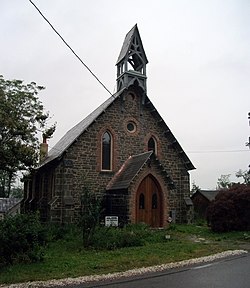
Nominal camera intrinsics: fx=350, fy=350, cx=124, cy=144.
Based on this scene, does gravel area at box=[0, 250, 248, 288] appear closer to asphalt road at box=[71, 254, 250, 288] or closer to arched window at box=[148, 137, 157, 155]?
asphalt road at box=[71, 254, 250, 288]

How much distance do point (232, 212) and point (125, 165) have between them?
8.32m

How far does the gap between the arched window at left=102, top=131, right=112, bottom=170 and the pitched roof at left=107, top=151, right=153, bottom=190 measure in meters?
0.99

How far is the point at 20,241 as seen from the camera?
443 inches

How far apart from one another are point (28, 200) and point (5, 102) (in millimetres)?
13701

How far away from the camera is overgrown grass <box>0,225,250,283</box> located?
33.5 ft

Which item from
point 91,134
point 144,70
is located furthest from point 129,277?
point 144,70

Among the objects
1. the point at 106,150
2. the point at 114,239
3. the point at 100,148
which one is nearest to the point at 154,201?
the point at 106,150

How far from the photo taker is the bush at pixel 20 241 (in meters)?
11.1

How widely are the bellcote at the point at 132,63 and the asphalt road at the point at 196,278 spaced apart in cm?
1797

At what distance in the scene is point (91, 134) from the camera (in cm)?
2450

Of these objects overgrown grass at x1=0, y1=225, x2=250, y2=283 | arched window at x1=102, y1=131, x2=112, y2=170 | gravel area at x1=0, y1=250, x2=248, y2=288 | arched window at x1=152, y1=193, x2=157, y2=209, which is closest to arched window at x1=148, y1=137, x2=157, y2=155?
arched window at x1=102, y1=131, x2=112, y2=170

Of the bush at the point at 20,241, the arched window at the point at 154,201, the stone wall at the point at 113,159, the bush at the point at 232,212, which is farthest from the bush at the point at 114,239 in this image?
the arched window at the point at 154,201

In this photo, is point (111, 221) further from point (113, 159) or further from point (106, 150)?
point (106, 150)

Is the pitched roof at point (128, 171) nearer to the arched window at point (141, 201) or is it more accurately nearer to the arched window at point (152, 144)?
the arched window at point (141, 201)
